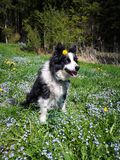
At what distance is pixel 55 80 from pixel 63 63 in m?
0.41

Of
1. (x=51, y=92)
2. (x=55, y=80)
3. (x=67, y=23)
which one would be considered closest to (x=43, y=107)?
(x=51, y=92)

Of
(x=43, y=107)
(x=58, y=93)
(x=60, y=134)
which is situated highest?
(x=58, y=93)

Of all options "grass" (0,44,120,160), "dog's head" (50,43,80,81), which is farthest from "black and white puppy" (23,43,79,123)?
"grass" (0,44,120,160)

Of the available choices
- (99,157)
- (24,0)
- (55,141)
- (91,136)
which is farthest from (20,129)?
(24,0)

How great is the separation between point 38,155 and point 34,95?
2.08 m

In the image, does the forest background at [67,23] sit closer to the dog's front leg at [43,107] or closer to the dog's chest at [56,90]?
the dog's chest at [56,90]

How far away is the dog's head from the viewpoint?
5203 millimetres

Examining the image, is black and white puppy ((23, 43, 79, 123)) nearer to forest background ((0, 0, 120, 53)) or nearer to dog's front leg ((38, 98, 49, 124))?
dog's front leg ((38, 98, 49, 124))

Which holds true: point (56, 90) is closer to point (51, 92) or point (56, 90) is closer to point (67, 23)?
point (51, 92)

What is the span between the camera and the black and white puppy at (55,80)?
5.23 meters

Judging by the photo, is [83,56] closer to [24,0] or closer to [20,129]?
[20,129]

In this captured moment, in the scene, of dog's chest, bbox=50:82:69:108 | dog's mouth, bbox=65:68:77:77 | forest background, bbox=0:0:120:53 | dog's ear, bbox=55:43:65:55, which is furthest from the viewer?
forest background, bbox=0:0:120:53

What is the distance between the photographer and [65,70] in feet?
17.5

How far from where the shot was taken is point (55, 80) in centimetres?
552
